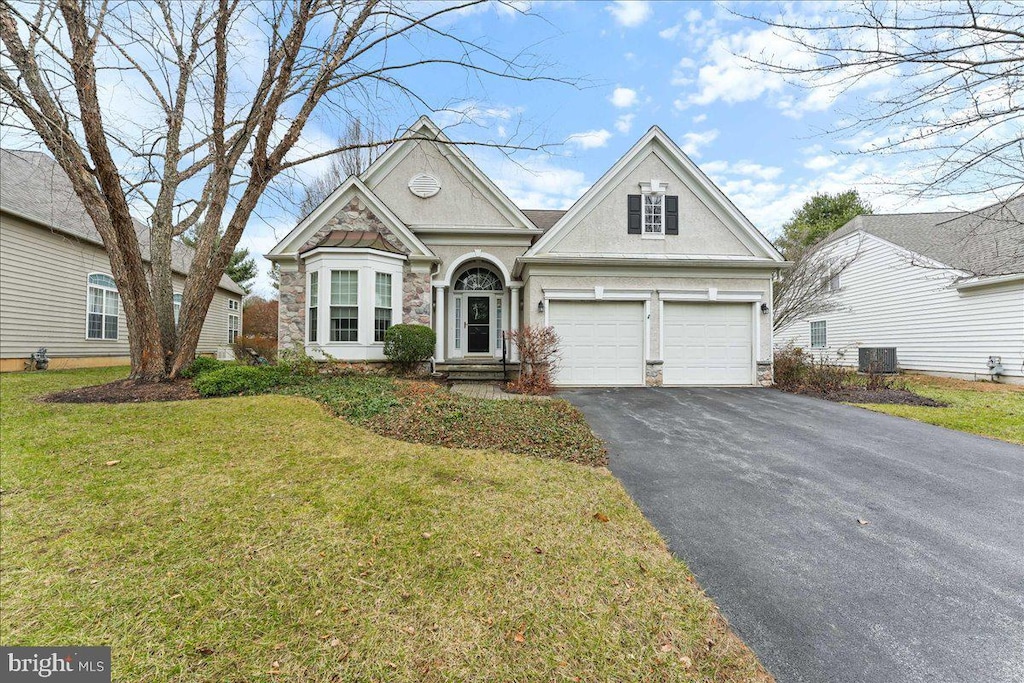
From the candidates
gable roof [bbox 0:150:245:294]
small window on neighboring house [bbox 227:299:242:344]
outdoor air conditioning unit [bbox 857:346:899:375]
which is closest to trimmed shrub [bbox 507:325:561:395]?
gable roof [bbox 0:150:245:294]

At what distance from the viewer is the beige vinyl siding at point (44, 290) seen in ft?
36.7

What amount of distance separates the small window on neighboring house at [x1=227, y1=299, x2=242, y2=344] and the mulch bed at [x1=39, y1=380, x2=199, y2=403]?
1694 cm

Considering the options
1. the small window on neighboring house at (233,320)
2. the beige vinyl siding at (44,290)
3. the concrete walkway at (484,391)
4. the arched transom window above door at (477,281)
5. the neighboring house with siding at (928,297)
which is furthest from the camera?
the small window on neighboring house at (233,320)

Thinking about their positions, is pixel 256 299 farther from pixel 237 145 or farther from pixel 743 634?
pixel 743 634

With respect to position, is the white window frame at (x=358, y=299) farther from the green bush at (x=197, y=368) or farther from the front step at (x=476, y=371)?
the green bush at (x=197, y=368)

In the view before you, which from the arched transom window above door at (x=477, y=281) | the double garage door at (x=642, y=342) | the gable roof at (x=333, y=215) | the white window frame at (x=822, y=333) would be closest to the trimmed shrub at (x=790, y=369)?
the double garage door at (x=642, y=342)

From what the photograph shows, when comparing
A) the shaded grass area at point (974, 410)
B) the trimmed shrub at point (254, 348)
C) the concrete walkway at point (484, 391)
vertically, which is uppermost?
the trimmed shrub at point (254, 348)

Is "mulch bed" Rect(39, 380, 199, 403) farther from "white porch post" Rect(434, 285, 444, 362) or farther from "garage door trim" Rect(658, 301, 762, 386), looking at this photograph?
"garage door trim" Rect(658, 301, 762, 386)

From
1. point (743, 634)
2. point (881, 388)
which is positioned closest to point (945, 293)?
point (881, 388)

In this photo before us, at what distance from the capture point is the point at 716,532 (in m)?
3.31

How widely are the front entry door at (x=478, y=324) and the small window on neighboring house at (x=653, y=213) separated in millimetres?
5297

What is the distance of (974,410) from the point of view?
780cm

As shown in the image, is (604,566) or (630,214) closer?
(604,566)

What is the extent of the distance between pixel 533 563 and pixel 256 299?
39896 mm
